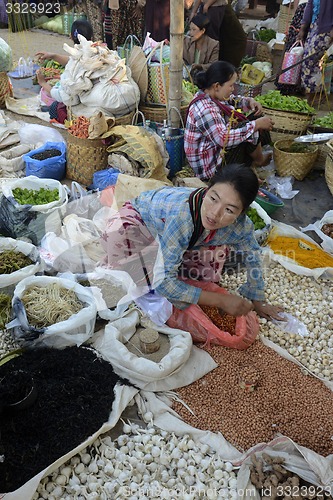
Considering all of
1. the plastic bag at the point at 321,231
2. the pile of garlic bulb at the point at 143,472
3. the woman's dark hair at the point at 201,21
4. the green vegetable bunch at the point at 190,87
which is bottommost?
the pile of garlic bulb at the point at 143,472

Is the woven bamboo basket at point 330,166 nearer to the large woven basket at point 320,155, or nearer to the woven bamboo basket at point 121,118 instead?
the large woven basket at point 320,155

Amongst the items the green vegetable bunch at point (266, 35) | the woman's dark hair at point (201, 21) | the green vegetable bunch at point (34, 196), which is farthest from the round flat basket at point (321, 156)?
the green vegetable bunch at point (266, 35)

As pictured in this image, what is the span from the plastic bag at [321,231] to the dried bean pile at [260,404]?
124cm

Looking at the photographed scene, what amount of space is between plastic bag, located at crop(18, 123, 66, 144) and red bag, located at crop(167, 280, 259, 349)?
8.47 ft

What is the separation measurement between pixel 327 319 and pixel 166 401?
122 cm

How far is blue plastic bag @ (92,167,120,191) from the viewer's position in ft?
12.1

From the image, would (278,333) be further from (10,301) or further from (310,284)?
(10,301)

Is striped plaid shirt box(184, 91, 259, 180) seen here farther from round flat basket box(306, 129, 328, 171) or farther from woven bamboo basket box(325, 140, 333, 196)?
round flat basket box(306, 129, 328, 171)

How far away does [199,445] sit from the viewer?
2.07 m

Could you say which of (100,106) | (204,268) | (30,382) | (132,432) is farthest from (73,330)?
(100,106)

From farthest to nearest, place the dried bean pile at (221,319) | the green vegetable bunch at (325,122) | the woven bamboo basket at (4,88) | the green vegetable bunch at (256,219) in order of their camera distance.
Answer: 1. the woven bamboo basket at (4,88)
2. the green vegetable bunch at (325,122)
3. the green vegetable bunch at (256,219)
4. the dried bean pile at (221,319)

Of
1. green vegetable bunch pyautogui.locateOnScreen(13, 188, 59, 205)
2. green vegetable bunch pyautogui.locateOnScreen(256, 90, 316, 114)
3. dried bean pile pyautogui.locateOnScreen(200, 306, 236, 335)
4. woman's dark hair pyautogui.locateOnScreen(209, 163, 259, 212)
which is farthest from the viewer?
green vegetable bunch pyautogui.locateOnScreen(256, 90, 316, 114)

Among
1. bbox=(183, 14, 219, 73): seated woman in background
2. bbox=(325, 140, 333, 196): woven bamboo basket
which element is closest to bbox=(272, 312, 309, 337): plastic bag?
bbox=(325, 140, 333, 196): woven bamboo basket

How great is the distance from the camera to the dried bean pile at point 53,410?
186 centimetres
